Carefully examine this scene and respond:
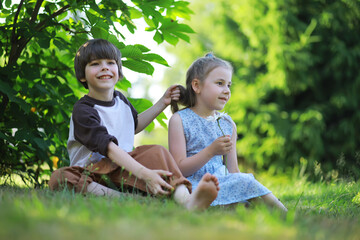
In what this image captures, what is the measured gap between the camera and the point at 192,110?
10.0ft

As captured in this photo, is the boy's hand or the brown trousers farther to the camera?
the boy's hand

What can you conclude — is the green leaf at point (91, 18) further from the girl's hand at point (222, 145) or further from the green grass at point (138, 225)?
the green grass at point (138, 225)

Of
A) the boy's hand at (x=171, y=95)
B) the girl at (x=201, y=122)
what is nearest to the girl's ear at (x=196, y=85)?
the girl at (x=201, y=122)

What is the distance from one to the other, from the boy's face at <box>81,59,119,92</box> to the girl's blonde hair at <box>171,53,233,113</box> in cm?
56

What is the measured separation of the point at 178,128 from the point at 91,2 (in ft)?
3.45

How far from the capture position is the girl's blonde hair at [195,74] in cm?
301

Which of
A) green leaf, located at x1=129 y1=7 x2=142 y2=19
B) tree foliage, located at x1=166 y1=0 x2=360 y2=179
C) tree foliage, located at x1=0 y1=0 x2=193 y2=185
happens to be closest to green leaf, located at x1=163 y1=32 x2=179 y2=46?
tree foliage, located at x1=0 y1=0 x2=193 y2=185

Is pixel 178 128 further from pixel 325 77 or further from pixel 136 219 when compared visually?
pixel 325 77

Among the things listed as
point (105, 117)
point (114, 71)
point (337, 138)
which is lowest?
point (337, 138)

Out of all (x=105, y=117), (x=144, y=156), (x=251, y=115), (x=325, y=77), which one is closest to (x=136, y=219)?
(x=144, y=156)

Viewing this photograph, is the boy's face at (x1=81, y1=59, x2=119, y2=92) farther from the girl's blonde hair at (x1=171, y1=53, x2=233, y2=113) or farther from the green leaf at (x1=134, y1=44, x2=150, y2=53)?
the girl's blonde hair at (x1=171, y1=53, x2=233, y2=113)

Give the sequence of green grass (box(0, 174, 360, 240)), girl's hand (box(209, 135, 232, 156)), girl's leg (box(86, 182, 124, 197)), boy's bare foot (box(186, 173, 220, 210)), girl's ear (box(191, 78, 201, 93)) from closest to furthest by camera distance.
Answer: green grass (box(0, 174, 360, 240)) < boy's bare foot (box(186, 173, 220, 210)) < girl's leg (box(86, 182, 124, 197)) < girl's hand (box(209, 135, 232, 156)) < girl's ear (box(191, 78, 201, 93))

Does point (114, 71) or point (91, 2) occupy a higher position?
point (91, 2)

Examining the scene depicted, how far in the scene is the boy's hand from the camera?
9.82 ft
